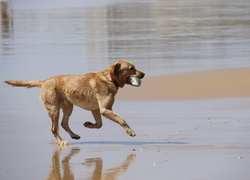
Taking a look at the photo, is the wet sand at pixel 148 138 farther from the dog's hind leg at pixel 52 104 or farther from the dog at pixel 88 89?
the dog at pixel 88 89

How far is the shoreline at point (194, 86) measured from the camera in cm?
1405

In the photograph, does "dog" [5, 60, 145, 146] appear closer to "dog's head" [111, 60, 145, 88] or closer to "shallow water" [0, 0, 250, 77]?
"dog's head" [111, 60, 145, 88]

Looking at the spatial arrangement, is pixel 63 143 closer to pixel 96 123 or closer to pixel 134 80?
pixel 96 123

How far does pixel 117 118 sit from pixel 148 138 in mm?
469

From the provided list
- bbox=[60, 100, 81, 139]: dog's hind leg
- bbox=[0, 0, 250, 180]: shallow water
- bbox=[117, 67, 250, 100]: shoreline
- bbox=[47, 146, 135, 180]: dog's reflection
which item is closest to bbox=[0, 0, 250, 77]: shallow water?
bbox=[0, 0, 250, 180]: shallow water

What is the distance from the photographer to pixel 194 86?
1497 centimetres

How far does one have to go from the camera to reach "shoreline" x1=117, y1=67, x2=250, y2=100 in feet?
46.1

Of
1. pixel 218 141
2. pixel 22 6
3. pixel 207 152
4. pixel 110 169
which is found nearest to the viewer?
pixel 110 169

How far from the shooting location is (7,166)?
9.12 metres

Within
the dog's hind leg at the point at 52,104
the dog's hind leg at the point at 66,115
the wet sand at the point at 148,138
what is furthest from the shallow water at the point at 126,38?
the dog's hind leg at the point at 52,104

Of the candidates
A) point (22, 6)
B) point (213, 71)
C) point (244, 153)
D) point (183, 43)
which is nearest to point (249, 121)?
point (244, 153)

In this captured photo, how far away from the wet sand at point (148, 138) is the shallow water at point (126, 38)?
9.83ft

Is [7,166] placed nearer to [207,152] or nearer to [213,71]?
[207,152]

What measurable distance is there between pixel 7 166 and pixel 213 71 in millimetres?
8197
